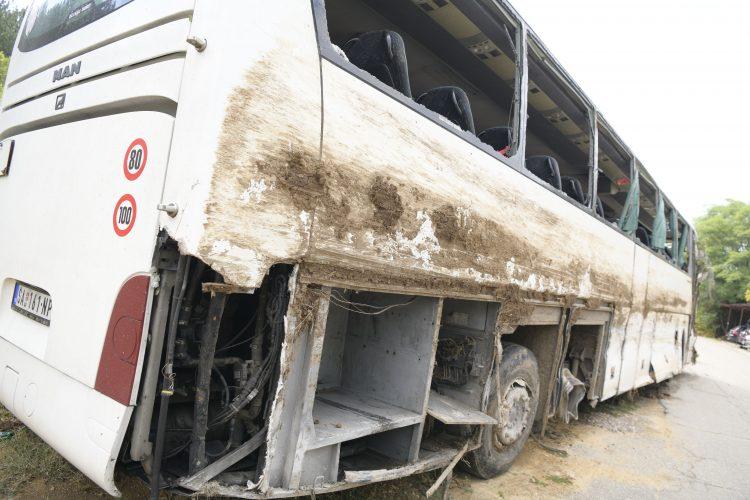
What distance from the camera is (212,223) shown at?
1523 millimetres

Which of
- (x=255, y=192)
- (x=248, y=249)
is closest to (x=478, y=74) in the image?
(x=255, y=192)

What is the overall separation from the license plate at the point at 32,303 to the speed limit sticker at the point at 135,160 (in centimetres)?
81

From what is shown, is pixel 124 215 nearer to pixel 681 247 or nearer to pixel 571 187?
pixel 571 187

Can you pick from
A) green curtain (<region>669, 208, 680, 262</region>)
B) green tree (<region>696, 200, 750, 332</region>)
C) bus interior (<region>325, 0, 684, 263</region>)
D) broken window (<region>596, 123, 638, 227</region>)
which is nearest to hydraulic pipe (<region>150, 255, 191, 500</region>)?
bus interior (<region>325, 0, 684, 263</region>)

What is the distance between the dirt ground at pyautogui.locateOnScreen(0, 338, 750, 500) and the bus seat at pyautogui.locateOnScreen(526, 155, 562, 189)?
8.66 feet

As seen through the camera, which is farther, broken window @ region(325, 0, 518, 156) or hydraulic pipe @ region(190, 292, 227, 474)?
broken window @ region(325, 0, 518, 156)

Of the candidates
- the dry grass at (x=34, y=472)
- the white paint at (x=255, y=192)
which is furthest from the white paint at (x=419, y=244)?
the dry grass at (x=34, y=472)

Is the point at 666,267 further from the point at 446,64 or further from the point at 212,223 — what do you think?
the point at 212,223

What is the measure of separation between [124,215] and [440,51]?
3623 millimetres

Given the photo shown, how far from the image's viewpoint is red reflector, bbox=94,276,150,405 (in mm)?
1674

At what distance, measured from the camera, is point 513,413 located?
12.0ft

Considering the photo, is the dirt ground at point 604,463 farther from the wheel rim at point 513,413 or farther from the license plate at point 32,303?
the license plate at point 32,303

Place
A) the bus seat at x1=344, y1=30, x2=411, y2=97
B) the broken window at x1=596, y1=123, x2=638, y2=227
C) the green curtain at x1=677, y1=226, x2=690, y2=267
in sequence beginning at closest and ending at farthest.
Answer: the bus seat at x1=344, y1=30, x2=411, y2=97, the broken window at x1=596, y1=123, x2=638, y2=227, the green curtain at x1=677, y1=226, x2=690, y2=267

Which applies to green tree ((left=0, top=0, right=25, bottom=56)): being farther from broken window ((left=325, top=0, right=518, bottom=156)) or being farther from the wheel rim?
the wheel rim
